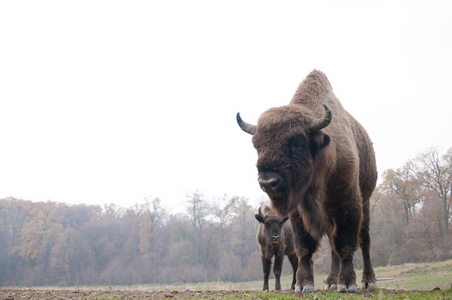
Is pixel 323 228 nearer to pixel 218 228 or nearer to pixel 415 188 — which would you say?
pixel 415 188

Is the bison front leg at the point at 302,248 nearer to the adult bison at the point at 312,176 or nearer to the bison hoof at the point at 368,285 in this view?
the adult bison at the point at 312,176

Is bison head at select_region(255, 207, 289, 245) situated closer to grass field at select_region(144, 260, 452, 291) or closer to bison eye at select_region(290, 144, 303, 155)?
grass field at select_region(144, 260, 452, 291)

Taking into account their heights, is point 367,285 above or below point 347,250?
below

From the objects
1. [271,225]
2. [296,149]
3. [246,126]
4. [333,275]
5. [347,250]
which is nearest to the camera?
[296,149]

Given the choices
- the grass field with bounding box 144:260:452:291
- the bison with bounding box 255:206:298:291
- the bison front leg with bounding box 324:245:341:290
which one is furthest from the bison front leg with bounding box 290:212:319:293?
the bison with bounding box 255:206:298:291

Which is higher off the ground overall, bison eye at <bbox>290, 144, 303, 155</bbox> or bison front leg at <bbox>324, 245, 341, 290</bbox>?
bison eye at <bbox>290, 144, 303, 155</bbox>

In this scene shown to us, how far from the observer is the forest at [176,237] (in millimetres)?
39500

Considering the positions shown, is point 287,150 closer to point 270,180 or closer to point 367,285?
point 270,180

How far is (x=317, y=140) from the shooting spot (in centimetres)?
643

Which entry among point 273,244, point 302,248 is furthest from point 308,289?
point 273,244

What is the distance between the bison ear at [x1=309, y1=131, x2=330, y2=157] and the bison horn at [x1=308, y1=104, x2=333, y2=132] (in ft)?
0.38

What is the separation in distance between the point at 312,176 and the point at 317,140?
0.68 meters

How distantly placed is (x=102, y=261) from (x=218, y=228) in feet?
68.8

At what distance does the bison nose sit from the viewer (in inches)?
223
